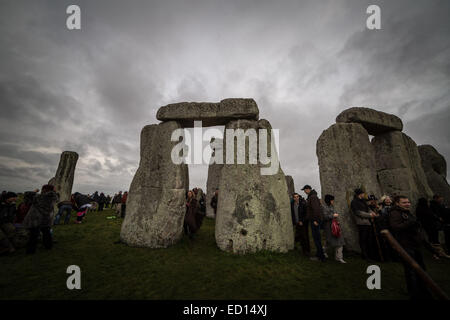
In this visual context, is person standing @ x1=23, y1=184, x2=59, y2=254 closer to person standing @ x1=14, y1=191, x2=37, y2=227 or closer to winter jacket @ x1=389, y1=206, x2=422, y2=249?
person standing @ x1=14, y1=191, x2=37, y2=227

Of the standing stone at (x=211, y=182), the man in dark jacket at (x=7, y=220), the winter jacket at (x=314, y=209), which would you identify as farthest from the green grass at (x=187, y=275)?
the standing stone at (x=211, y=182)

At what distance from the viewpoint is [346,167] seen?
20.6 ft

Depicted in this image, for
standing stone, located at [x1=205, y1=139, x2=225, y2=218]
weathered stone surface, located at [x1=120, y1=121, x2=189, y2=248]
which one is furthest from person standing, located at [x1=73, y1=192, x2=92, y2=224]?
standing stone, located at [x1=205, y1=139, x2=225, y2=218]

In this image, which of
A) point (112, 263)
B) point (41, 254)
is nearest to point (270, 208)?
point (112, 263)

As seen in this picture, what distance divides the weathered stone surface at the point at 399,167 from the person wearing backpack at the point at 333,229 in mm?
4429

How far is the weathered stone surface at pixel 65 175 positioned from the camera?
1057 centimetres

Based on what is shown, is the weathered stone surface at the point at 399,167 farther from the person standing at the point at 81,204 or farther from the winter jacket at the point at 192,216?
the person standing at the point at 81,204

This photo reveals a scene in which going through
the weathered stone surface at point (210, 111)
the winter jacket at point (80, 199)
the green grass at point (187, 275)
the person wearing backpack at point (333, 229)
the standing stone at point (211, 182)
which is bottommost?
the green grass at point (187, 275)

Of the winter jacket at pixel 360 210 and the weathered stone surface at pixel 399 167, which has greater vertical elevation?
the weathered stone surface at pixel 399 167

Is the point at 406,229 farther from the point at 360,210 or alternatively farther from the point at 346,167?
the point at 346,167

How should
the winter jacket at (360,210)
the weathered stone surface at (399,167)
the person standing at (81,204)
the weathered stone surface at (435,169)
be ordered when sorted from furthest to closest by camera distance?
the weathered stone surface at (435,169) < the person standing at (81,204) < the weathered stone surface at (399,167) < the winter jacket at (360,210)

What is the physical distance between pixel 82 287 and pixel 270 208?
4518 mm

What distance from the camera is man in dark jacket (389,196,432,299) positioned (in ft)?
9.66
